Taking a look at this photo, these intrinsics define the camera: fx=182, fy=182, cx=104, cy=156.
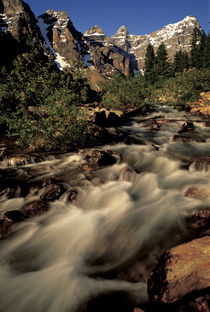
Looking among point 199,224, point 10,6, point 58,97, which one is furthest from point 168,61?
point 10,6

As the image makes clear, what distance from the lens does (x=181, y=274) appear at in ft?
6.94

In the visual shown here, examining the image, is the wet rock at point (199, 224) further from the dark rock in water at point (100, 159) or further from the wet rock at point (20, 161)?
the wet rock at point (20, 161)

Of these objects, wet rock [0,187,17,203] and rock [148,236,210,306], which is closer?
rock [148,236,210,306]

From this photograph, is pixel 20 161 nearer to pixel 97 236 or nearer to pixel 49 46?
pixel 97 236

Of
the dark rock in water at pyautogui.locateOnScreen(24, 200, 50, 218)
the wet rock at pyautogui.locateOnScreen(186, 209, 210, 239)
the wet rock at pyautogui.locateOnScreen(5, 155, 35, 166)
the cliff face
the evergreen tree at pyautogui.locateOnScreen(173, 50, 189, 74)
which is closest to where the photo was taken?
the wet rock at pyautogui.locateOnScreen(186, 209, 210, 239)

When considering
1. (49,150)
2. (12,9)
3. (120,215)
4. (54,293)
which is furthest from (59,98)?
(12,9)

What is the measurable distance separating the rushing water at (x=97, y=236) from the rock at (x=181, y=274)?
386 millimetres

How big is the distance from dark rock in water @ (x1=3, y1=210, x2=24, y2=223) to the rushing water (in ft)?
0.61

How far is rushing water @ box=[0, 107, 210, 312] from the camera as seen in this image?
8.53ft

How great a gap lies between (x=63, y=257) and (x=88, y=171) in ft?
11.1

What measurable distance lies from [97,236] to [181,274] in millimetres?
1952

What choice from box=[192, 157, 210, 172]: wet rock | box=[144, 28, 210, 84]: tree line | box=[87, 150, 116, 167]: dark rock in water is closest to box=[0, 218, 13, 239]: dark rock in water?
box=[87, 150, 116, 167]: dark rock in water

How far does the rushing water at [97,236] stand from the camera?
8.53ft

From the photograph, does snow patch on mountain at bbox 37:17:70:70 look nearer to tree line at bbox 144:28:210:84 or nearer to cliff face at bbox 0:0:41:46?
cliff face at bbox 0:0:41:46
